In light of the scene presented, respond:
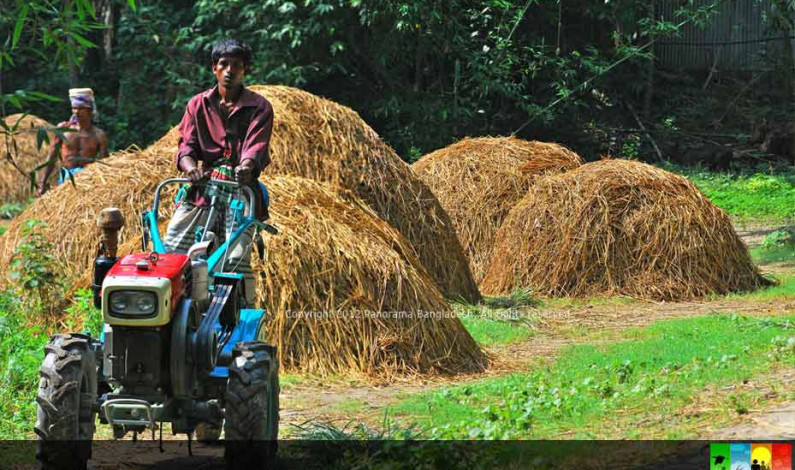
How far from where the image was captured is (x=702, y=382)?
7566 mm

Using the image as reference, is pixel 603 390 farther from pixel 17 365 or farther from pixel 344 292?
pixel 17 365

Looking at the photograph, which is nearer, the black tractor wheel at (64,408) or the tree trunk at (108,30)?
the black tractor wheel at (64,408)

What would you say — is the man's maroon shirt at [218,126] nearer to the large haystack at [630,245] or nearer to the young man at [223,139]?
the young man at [223,139]

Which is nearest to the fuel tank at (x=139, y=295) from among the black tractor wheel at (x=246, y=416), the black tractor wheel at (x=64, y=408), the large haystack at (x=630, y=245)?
the black tractor wheel at (x=64, y=408)

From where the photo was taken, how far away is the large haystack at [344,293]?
31.0ft

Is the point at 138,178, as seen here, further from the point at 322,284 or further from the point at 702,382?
the point at 702,382

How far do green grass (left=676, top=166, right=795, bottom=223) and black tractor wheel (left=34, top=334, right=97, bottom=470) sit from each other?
49.7 ft

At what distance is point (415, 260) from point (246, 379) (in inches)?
200

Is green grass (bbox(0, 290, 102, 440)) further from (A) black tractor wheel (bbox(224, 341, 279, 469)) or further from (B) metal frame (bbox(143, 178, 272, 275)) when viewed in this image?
(A) black tractor wheel (bbox(224, 341, 279, 469))

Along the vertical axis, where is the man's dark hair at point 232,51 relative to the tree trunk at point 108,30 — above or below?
below

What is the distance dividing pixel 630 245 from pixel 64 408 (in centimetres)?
927

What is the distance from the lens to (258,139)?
706cm

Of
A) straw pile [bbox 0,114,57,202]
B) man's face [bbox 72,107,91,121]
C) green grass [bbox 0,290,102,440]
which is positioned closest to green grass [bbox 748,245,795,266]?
man's face [bbox 72,107,91,121]

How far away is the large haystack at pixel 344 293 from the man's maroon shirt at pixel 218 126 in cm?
229
